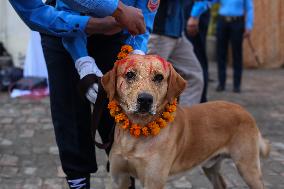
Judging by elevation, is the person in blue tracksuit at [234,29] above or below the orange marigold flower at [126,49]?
below

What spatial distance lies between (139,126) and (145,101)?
32 centimetres

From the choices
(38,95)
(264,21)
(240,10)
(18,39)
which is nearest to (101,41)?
(38,95)

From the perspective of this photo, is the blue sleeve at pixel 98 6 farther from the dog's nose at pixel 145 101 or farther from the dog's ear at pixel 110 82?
the dog's nose at pixel 145 101

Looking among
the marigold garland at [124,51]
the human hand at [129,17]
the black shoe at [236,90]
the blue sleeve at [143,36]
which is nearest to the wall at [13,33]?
the black shoe at [236,90]

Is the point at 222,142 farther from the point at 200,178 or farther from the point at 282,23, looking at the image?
the point at 282,23

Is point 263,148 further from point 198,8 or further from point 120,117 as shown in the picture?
point 198,8

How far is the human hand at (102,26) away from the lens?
10.8 ft

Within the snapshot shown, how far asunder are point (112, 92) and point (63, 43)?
0.47 meters

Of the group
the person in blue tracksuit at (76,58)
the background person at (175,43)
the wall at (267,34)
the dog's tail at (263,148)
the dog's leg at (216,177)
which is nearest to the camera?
the person in blue tracksuit at (76,58)

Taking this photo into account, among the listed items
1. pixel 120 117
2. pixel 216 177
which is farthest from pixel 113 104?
pixel 216 177

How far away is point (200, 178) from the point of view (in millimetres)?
5238

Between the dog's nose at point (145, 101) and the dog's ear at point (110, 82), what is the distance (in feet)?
0.74

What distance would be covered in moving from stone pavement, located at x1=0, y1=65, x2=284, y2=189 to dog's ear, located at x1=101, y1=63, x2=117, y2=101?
987 mm

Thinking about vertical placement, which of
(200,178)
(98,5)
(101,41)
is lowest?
(200,178)
